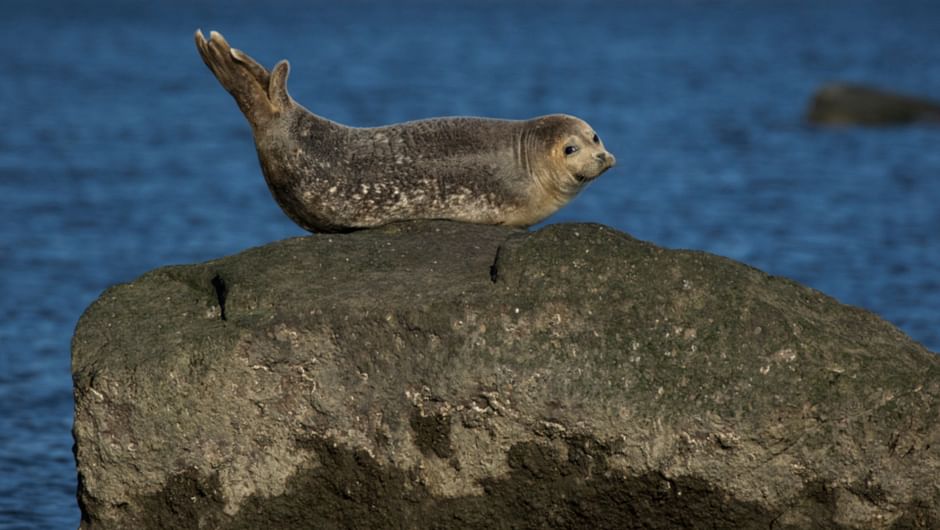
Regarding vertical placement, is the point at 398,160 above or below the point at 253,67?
below

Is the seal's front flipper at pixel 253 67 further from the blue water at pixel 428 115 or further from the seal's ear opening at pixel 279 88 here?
the blue water at pixel 428 115

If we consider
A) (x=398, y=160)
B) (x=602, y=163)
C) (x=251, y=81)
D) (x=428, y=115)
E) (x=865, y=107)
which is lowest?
(x=398, y=160)

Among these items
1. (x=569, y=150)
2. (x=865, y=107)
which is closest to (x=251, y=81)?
(x=569, y=150)

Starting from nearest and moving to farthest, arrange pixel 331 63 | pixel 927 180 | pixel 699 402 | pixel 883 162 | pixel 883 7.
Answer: pixel 699 402 → pixel 927 180 → pixel 883 162 → pixel 331 63 → pixel 883 7

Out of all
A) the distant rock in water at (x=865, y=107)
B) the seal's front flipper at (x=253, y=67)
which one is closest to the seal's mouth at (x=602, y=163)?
the seal's front flipper at (x=253, y=67)

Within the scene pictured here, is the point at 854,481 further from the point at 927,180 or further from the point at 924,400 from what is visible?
the point at 927,180

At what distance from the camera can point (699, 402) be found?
21.9 ft

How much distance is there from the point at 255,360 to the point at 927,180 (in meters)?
20.3

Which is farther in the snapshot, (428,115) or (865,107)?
(428,115)

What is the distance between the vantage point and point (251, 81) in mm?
8070

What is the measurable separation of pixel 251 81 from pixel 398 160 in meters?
0.82

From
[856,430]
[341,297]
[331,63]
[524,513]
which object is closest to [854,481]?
[856,430]

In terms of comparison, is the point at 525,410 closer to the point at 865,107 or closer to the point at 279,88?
the point at 279,88

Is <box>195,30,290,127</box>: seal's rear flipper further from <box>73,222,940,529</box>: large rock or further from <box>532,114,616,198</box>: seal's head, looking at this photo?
<box>73,222,940,529</box>: large rock
